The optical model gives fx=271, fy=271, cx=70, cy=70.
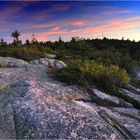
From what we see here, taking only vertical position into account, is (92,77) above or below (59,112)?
above

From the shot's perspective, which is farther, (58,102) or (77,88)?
(77,88)

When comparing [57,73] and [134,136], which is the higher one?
[57,73]

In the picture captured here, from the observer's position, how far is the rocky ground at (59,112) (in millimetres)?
7840

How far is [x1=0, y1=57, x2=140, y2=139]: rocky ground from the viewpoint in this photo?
784 centimetres

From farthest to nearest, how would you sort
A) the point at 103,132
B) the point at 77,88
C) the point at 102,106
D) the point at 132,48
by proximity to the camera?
the point at 132,48, the point at 77,88, the point at 102,106, the point at 103,132

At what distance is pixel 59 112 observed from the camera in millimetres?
8820

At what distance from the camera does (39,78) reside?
42.7 feet

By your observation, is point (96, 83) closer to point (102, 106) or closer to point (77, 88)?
point (77, 88)

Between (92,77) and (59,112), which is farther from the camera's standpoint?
(92,77)

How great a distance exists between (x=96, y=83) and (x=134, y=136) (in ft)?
17.8

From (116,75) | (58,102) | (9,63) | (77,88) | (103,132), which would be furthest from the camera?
(9,63)

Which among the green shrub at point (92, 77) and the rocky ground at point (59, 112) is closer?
the rocky ground at point (59, 112)

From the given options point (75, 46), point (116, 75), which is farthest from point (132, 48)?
point (116, 75)

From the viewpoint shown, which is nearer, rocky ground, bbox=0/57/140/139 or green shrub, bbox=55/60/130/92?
rocky ground, bbox=0/57/140/139
